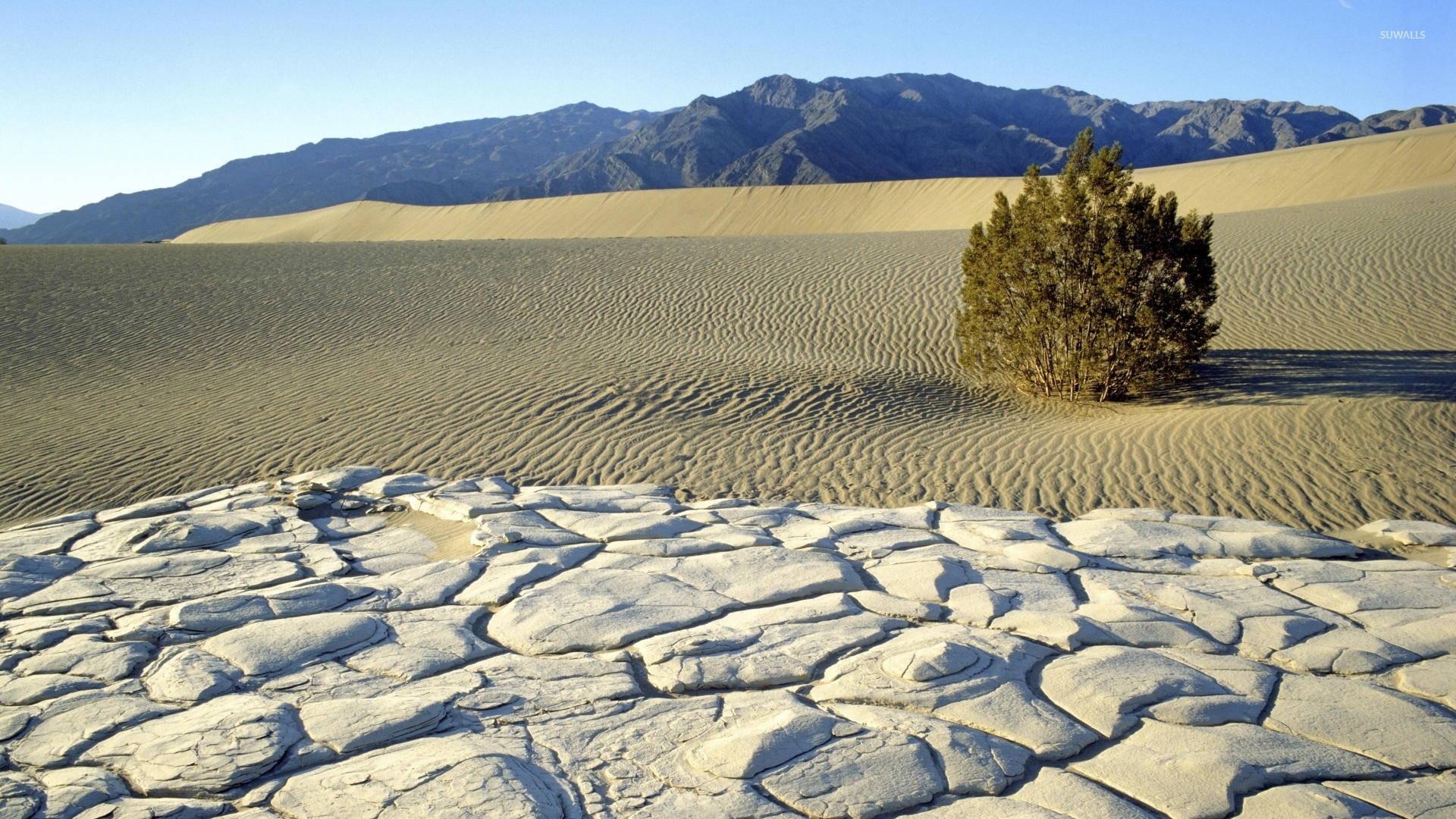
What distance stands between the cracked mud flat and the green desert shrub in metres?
4.37

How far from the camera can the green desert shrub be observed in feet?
31.8

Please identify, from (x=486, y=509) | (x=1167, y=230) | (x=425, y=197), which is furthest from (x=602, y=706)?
(x=425, y=197)

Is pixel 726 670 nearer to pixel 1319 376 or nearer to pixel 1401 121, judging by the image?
pixel 1319 376

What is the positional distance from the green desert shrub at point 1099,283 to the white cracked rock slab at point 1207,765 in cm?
724

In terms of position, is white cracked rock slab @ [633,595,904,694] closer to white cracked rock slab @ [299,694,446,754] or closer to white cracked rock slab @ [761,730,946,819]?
white cracked rock slab @ [761,730,946,819]

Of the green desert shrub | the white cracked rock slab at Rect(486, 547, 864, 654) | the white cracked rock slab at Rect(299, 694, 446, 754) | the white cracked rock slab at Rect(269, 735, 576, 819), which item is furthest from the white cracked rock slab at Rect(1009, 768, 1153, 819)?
the green desert shrub

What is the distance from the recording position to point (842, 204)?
1635 inches

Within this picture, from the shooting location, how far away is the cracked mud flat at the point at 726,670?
9.38 ft

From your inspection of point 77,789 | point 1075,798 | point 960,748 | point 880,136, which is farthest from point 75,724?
point 880,136

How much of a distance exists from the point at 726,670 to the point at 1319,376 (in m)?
9.43

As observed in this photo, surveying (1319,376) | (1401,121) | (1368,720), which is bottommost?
(1368,720)

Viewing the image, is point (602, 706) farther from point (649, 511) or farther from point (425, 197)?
point (425, 197)

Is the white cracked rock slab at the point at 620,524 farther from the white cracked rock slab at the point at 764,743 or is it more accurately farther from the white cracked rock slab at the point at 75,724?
the white cracked rock slab at the point at 75,724

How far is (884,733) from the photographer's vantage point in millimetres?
3172
